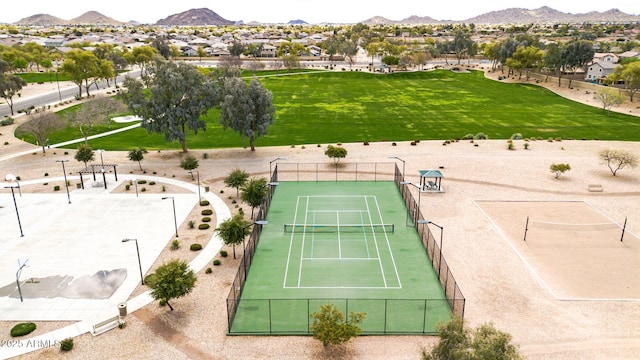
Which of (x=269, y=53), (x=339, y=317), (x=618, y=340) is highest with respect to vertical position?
(x=269, y=53)

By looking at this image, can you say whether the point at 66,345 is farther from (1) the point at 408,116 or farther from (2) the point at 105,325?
(1) the point at 408,116

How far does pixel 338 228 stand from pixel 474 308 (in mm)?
14490

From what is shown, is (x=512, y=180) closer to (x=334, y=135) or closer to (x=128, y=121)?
(x=334, y=135)

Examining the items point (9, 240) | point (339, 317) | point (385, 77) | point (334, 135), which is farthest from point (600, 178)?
point (385, 77)

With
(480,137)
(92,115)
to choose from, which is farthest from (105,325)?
(480,137)

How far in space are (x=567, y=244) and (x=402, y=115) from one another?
52.1 meters

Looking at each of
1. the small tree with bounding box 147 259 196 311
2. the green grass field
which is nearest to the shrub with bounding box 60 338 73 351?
the small tree with bounding box 147 259 196 311

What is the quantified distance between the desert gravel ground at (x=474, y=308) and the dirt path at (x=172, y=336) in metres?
0.06

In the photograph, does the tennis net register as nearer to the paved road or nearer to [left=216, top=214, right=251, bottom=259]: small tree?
[left=216, top=214, right=251, bottom=259]: small tree

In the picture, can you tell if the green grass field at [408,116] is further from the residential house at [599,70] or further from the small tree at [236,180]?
the small tree at [236,180]

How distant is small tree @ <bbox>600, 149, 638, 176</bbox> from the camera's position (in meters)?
51.1

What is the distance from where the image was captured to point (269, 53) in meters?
193

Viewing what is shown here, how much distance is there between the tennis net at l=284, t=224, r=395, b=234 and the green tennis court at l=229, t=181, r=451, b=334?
0.29ft

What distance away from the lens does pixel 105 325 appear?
26.3 metres
